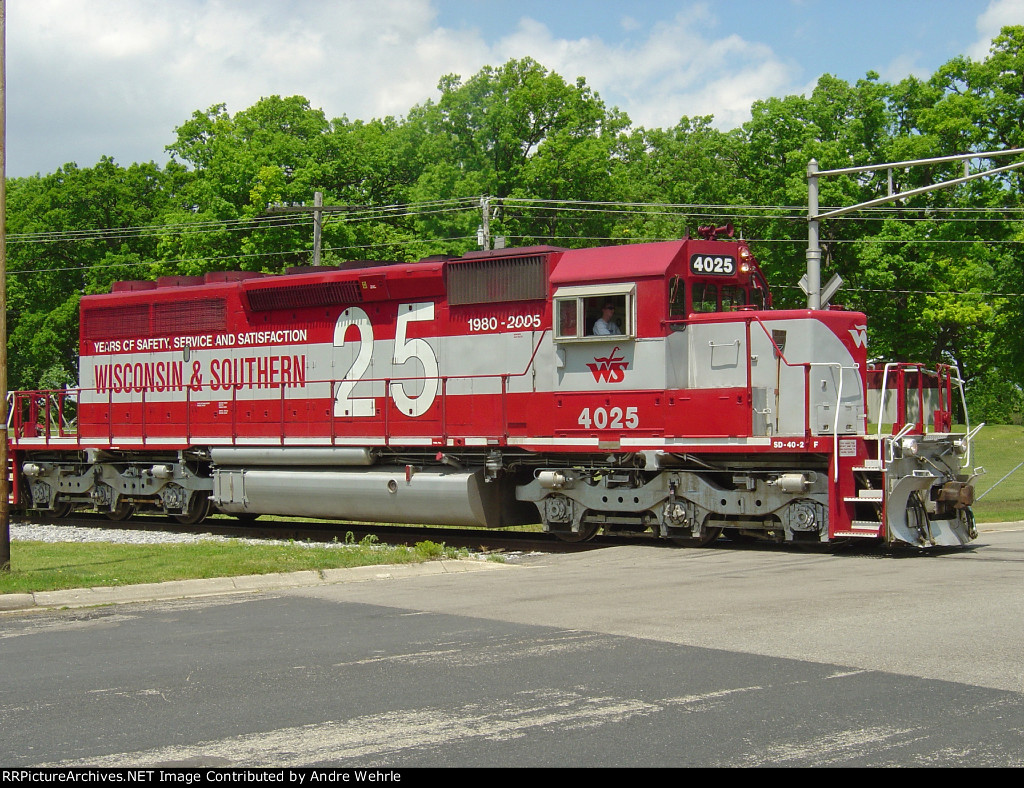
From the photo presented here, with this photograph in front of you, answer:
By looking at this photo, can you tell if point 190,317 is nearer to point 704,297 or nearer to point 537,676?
point 704,297

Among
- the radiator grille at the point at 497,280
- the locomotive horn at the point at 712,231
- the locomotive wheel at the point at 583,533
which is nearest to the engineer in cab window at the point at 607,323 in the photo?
the radiator grille at the point at 497,280

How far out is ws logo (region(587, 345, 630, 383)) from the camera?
15.4 m

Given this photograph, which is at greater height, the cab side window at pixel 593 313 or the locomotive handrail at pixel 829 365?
the cab side window at pixel 593 313

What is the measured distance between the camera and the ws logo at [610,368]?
50.6 ft

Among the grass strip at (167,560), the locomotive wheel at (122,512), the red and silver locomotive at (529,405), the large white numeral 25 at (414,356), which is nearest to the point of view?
the grass strip at (167,560)

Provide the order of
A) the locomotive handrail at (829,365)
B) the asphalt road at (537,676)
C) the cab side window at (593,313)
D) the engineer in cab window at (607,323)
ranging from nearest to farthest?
the asphalt road at (537,676)
the locomotive handrail at (829,365)
the cab side window at (593,313)
the engineer in cab window at (607,323)

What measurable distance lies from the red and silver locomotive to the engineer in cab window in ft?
0.14

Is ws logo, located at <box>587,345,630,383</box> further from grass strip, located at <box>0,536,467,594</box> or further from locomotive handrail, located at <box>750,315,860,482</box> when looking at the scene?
grass strip, located at <box>0,536,467,594</box>

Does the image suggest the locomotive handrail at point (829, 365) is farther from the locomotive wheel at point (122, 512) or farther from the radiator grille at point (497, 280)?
the locomotive wheel at point (122, 512)

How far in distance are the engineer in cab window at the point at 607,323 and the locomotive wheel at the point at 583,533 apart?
2899 millimetres

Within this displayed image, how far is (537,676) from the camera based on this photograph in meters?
7.21

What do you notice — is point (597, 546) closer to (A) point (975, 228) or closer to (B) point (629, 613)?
(B) point (629, 613)

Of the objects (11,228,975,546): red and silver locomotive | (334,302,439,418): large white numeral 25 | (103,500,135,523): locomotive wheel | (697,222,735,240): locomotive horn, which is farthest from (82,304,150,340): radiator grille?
(697,222,735,240): locomotive horn

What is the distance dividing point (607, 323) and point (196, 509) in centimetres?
935
